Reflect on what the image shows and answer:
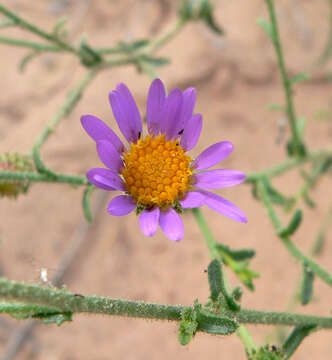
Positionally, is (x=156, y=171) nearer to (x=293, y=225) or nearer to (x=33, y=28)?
(x=293, y=225)

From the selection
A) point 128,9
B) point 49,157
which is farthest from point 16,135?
point 128,9

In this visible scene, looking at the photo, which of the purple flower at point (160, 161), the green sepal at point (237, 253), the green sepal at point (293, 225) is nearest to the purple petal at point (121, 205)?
the purple flower at point (160, 161)

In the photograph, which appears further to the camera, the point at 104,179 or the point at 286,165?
the point at 286,165

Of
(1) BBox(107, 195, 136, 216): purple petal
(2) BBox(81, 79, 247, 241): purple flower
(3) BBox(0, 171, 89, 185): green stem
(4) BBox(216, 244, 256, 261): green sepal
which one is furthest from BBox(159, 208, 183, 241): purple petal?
(4) BBox(216, 244, 256, 261): green sepal

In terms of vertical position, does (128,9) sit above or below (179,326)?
above

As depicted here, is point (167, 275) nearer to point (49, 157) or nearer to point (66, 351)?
point (66, 351)

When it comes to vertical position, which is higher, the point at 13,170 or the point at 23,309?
the point at 13,170

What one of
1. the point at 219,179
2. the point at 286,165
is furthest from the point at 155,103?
the point at 286,165
